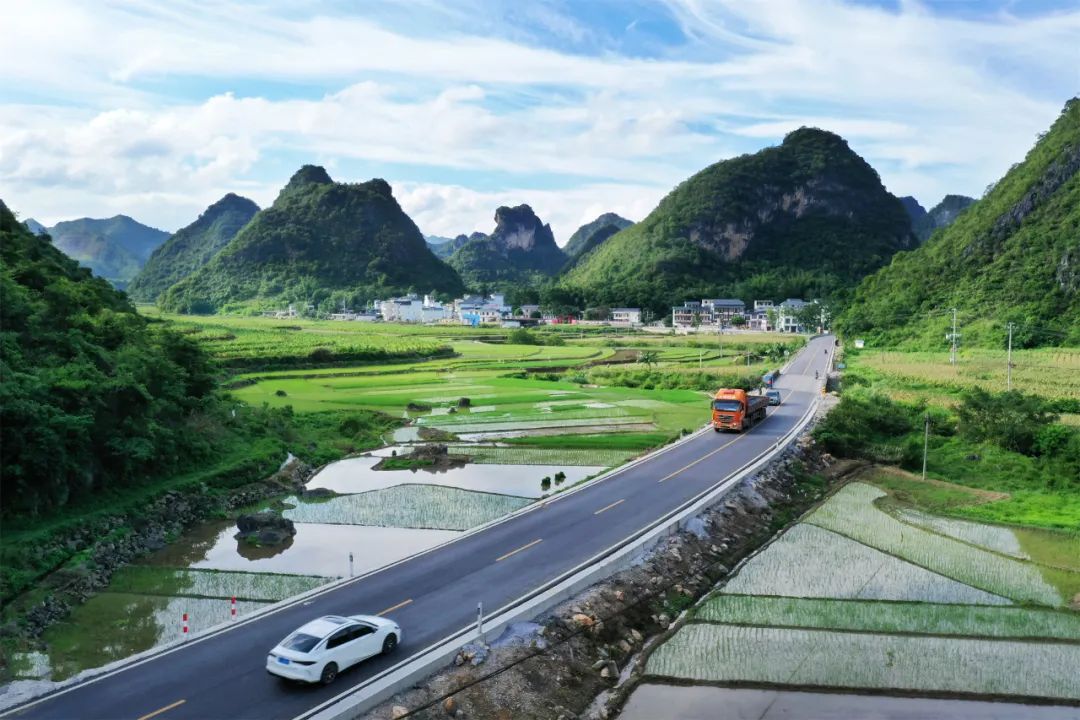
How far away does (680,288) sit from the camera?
6191 inches

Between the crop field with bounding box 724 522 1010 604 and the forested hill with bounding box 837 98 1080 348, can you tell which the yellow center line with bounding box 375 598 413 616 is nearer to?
the crop field with bounding box 724 522 1010 604

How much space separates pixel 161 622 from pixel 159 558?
18.1 ft

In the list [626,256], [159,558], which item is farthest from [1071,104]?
[159,558]

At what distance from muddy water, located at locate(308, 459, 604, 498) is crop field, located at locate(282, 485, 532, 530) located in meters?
0.93

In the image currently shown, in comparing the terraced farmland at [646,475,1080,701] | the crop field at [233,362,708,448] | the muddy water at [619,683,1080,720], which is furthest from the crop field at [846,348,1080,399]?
the muddy water at [619,683,1080,720]

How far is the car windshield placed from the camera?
13.1 m

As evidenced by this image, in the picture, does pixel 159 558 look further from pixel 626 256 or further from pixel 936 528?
pixel 626 256

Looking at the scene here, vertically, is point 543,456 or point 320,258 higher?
point 320,258

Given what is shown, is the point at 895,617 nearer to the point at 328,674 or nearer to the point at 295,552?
the point at 328,674

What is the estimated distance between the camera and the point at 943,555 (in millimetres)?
21656

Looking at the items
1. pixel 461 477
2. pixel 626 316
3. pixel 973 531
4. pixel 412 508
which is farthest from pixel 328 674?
pixel 626 316

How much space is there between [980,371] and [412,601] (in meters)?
49.3

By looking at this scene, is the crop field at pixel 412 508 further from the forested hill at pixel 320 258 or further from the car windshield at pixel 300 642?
the forested hill at pixel 320 258

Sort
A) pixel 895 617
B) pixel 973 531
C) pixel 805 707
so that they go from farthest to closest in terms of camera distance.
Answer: pixel 973 531 < pixel 895 617 < pixel 805 707
